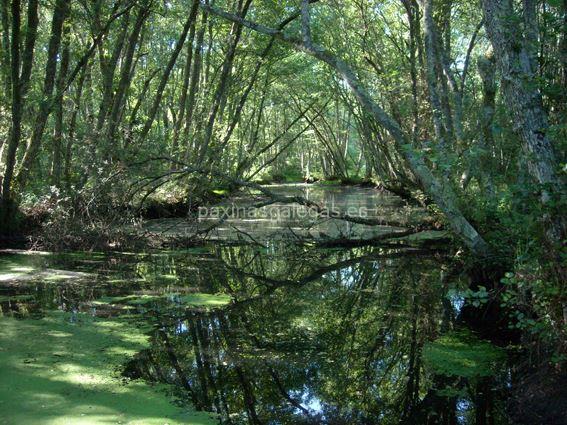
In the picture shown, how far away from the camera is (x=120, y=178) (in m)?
9.66

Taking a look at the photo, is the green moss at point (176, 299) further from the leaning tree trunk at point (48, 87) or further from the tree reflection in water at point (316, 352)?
the leaning tree trunk at point (48, 87)

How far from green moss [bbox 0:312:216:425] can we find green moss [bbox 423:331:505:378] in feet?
6.91

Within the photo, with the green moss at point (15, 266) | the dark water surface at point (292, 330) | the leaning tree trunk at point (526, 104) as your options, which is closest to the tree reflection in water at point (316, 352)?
the dark water surface at point (292, 330)

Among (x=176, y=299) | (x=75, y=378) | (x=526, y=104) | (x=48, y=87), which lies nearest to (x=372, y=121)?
(x=48, y=87)

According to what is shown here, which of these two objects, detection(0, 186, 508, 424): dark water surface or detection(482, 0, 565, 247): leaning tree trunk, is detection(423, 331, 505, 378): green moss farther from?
detection(482, 0, 565, 247): leaning tree trunk

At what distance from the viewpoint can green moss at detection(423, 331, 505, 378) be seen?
167 inches

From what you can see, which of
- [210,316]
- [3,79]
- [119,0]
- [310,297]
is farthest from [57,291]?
[3,79]

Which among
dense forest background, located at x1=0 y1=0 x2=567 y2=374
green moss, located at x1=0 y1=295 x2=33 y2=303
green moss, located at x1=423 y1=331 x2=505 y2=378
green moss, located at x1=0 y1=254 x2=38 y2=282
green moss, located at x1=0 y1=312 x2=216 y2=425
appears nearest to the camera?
green moss, located at x1=0 y1=312 x2=216 y2=425

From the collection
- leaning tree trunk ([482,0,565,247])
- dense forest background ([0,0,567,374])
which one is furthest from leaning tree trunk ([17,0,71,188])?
leaning tree trunk ([482,0,565,247])

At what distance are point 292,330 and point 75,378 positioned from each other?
84.9 inches

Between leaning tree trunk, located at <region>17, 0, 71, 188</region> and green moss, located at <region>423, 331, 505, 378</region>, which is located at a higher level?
leaning tree trunk, located at <region>17, 0, 71, 188</region>

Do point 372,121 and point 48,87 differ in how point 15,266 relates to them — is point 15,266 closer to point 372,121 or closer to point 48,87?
point 48,87

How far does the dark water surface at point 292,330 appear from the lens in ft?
12.1

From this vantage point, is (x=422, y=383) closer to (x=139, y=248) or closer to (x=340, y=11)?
(x=139, y=248)
